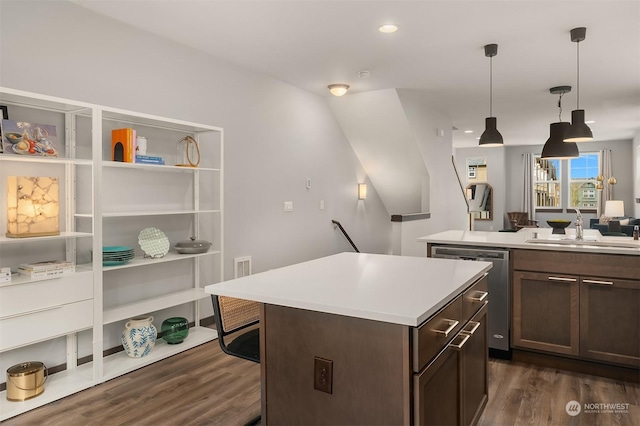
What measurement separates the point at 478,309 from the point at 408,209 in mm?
4830

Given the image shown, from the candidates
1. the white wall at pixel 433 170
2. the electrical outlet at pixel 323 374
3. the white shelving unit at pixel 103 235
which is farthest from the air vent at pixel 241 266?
the electrical outlet at pixel 323 374

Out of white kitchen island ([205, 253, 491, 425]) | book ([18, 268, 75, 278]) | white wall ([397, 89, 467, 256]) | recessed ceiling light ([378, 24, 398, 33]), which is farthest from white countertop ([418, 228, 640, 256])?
book ([18, 268, 75, 278])

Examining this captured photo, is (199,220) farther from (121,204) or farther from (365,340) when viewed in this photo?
(365,340)

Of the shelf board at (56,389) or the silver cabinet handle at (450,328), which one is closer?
the silver cabinet handle at (450,328)

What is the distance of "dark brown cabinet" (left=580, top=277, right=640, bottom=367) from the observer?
2.81 meters

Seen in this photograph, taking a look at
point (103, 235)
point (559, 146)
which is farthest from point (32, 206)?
point (559, 146)

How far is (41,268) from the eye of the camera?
2568mm

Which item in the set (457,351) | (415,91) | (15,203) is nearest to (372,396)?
(457,351)

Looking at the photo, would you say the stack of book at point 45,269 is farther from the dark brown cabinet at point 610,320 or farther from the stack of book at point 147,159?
the dark brown cabinet at point 610,320

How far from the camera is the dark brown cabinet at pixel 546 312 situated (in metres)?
2.98

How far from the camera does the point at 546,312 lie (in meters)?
3.07

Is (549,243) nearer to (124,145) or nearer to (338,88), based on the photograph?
(338,88)

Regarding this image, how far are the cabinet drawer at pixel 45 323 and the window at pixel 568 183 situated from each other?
11.6 metres

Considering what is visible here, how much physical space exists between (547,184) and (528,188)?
523 mm
